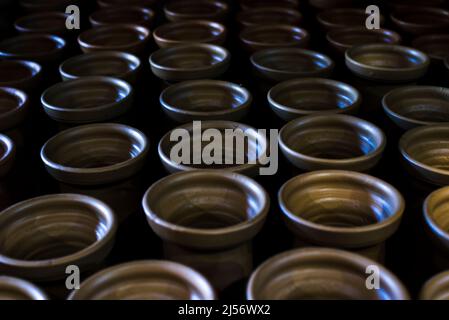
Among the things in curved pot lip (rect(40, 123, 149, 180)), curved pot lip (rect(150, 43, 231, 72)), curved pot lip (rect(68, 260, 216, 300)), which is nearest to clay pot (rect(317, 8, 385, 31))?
curved pot lip (rect(150, 43, 231, 72))

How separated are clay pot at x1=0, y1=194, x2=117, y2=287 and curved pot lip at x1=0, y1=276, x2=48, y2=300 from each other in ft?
0.42

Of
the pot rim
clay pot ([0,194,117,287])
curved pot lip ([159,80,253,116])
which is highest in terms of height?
the pot rim

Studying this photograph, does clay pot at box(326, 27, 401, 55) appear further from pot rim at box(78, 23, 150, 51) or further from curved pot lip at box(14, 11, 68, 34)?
curved pot lip at box(14, 11, 68, 34)

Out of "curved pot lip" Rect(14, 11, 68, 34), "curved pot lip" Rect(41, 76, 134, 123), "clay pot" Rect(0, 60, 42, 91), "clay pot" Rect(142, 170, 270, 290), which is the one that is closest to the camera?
"clay pot" Rect(142, 170, 270, 290)

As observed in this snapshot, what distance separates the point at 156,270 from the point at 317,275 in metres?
0.28

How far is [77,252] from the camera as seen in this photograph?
896 millimetres

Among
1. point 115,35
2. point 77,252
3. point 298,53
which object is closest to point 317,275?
point 77,252

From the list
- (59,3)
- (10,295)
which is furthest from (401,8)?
(10,295)

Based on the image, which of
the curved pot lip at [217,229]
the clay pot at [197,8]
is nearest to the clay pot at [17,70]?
the clay pot at [197,8]

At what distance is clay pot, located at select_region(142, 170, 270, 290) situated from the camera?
0.90m

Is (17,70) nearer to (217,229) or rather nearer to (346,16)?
(217,229)

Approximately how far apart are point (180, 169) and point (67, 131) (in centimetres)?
39

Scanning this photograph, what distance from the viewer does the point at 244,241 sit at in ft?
3.04

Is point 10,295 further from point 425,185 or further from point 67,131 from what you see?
point 425,185
